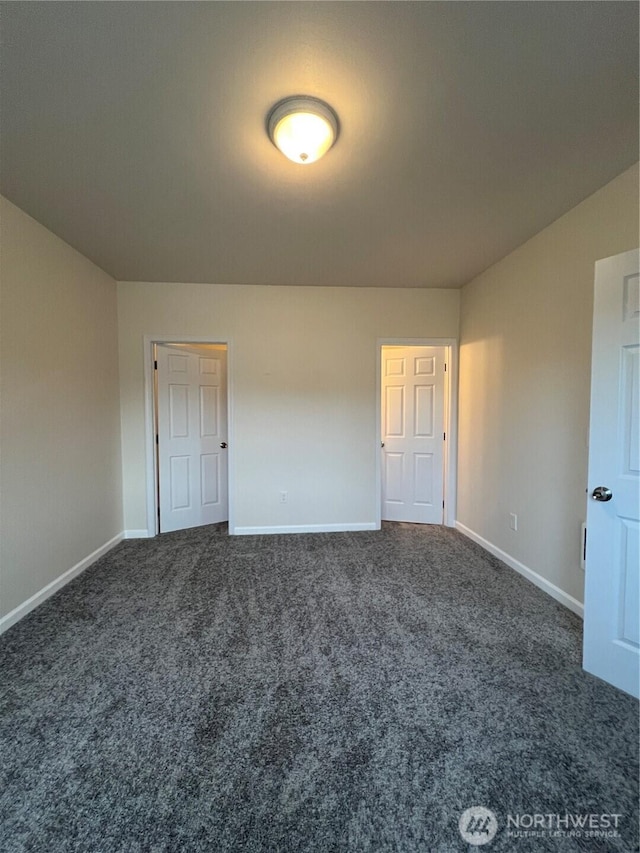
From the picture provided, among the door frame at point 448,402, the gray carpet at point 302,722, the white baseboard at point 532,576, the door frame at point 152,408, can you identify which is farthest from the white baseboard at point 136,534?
the white baseboard at point 532,576

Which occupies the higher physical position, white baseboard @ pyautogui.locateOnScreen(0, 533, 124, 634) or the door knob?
the door knob

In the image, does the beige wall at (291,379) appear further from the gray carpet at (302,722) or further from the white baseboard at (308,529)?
the gray carpet at (302,722)

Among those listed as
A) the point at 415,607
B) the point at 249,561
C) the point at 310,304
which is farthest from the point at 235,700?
the point at 310,304

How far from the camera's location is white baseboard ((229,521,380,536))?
3553 mm

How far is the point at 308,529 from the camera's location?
3.61m

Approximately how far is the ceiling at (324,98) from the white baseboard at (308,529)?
2780 mm

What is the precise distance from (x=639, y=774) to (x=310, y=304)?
370cm

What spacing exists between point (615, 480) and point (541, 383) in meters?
1.06

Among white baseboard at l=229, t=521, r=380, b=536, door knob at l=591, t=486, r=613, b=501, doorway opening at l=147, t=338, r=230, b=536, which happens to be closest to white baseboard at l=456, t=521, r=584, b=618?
door knob at l=591, t=486, r=613, b=501

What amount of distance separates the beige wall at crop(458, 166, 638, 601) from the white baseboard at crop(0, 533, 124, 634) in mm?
3581

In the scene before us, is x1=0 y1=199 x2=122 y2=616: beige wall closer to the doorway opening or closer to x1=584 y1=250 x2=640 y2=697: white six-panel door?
the doorway opening

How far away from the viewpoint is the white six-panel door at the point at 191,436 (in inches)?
143

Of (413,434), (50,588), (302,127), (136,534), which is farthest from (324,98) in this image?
(136,534)

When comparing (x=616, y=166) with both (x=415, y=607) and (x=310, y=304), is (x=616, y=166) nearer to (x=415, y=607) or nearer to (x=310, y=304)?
(x=310, y=304)
